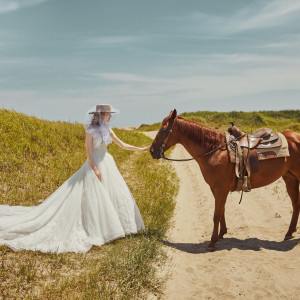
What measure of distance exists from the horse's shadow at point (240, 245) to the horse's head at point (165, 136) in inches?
75.1

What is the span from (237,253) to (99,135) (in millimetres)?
3374

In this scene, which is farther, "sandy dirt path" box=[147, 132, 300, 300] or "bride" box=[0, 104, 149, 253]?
"bride" box=[0, 104, 149, 253]

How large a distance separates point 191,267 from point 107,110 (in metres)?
3.18

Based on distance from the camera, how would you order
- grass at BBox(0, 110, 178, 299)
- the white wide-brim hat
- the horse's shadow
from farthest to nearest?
1. the horse's shadow
2. the white wide-brim hat
3. grass at BBox(0, 110, 178, 299)

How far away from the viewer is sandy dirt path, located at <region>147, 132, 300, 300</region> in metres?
4.01

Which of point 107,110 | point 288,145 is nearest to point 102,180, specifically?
point 107,110

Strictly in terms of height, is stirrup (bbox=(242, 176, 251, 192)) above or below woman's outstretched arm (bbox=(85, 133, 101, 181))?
below

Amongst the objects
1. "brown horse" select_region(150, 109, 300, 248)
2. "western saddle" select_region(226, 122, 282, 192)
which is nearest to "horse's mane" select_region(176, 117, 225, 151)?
"brown horse" select_region(150, 109, 300, 248)

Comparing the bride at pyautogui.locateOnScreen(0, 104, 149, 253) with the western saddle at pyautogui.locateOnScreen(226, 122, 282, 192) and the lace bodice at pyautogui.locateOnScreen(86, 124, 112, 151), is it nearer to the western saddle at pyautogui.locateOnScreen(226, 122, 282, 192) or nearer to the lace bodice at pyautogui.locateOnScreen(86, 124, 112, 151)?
the lace bodice at pyautogui.locateOnScreen(86, 124, 112, 151)

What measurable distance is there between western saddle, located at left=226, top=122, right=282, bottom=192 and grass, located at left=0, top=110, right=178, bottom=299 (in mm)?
1986

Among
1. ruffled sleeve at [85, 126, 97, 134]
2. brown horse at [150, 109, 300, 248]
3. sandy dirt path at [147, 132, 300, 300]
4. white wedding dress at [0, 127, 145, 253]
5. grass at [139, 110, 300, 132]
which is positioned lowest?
sandy dirt path at [147, 132, 300, 300]

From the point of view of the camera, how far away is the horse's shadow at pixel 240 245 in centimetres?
545

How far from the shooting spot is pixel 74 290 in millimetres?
3670

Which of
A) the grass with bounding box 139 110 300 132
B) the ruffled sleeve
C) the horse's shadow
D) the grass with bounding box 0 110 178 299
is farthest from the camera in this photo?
the grass with bounding box 139 110 300 132
